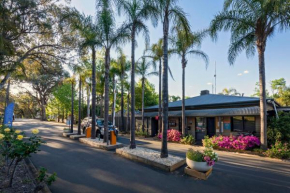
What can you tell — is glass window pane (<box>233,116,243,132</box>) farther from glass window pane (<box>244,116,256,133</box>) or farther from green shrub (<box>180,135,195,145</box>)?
green shrub (<box>180,135,195,145</box>)

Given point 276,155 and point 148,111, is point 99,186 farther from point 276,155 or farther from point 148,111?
point 148,111

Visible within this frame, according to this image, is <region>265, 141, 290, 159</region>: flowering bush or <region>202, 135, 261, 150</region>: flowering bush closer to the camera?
<region>265, 141, 290, 159</region>: flowering bush

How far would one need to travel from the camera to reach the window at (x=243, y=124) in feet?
37.9

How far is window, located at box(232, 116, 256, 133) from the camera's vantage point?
1155 centimetres

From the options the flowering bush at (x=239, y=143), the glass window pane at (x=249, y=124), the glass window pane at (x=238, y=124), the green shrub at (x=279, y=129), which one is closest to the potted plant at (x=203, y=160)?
the flowering bush at (x=239, y=143)

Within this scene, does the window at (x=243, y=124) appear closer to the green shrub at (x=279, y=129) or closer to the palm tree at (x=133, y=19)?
the green shrub at (x=279, y=129)

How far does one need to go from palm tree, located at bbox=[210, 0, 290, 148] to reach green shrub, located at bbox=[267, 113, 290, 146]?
646mm

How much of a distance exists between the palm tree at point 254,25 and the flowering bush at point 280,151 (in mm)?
563

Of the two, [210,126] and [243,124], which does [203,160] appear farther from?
[210,126]

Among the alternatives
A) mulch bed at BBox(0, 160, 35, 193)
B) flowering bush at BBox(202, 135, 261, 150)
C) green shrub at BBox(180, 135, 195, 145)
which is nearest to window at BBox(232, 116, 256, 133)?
flowering bush at BBox(202, 135, 261, 150)

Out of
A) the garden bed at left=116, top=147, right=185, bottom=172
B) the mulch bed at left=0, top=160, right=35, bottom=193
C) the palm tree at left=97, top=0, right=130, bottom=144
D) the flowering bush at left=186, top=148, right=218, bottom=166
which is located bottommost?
the garden bed at left=116, top=147, right=185, bottom=172

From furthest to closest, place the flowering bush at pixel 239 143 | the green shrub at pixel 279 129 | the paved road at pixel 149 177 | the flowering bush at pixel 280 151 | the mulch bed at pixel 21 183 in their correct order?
the flowering bush at pixel 239 143 → the green shrub at pixel 279 129 → the flowering bush at pixel 280 151 → the paved road at pixel 149 177 → the mulch bed at pixel 21 183

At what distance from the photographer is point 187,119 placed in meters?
15.4

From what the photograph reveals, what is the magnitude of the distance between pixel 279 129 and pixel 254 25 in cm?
600
